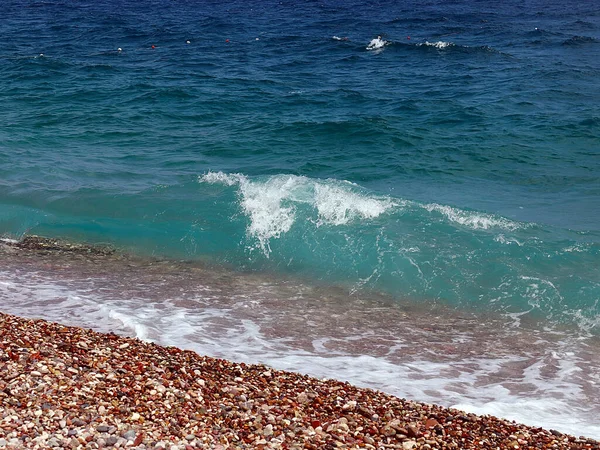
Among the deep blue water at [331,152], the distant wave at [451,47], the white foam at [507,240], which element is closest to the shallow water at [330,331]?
the deep blue water at [331,152]

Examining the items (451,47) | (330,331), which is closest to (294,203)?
(330,331)

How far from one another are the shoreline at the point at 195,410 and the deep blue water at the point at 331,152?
5.05 meters

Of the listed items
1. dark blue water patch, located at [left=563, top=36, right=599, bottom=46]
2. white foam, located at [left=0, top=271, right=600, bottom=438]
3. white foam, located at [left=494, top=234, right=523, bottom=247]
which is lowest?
white foam, located at [left=0, top=271, right=600, bottom=438]

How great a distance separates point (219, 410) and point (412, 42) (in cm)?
2690

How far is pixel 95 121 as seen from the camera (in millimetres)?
23000

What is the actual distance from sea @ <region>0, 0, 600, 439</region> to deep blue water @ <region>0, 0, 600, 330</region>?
0.22 feet

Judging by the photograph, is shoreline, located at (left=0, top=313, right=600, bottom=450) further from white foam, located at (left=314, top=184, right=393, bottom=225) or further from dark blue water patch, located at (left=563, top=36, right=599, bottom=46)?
dark blue water patch, located at (left=563, top=36, right=599, bottom=46)

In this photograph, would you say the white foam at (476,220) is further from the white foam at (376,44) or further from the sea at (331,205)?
the white foam at (376,44)

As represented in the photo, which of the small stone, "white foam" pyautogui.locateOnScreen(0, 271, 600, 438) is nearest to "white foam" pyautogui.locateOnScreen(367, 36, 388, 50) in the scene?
"white foam" pyautogui.locateOnScreen(0, 271, 600, 438)

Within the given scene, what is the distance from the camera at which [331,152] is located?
20141mm

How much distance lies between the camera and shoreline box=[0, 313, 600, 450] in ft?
23.6

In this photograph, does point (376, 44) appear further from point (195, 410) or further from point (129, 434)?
point (129, 434)

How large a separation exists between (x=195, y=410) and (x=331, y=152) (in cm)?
1310

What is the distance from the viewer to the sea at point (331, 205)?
36.4ft
